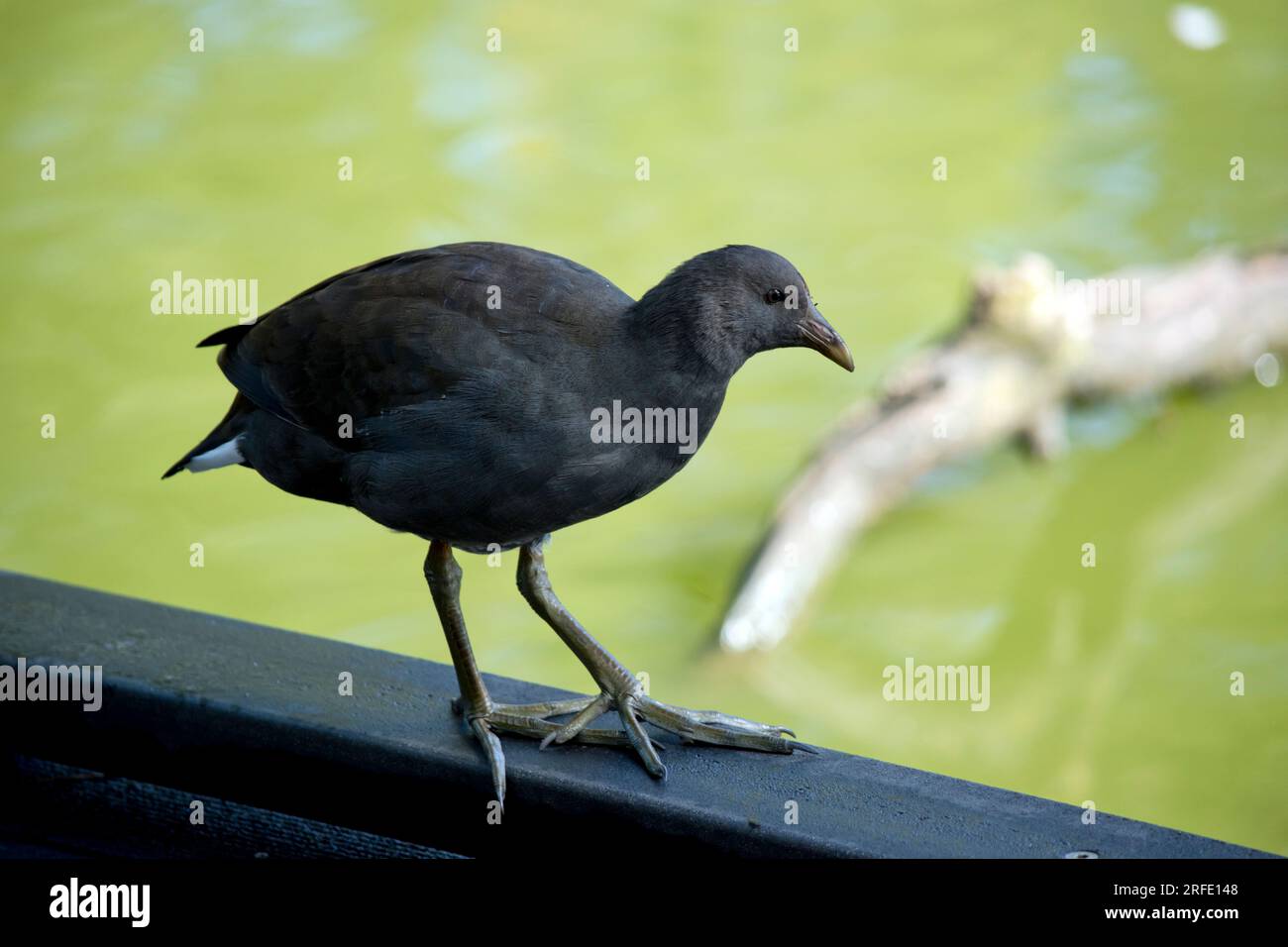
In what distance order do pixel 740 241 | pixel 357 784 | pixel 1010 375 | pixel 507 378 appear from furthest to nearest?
pixel 740 241, pixel 1010 375, pixel 357 784, pixel 507 378

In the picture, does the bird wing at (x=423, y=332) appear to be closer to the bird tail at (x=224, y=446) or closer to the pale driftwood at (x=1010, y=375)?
the bird tail at (x=224, y=446)

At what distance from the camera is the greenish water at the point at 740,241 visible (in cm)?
479

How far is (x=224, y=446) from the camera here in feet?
7.34

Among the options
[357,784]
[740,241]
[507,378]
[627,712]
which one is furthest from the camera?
[740,241]

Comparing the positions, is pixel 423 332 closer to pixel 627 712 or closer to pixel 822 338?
pixel 822 338

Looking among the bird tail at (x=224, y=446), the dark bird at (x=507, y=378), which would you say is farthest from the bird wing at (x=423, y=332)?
the bird tail at (x=224, y=446)

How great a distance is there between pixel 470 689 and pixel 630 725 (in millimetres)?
250

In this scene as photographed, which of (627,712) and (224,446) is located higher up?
(224,446)

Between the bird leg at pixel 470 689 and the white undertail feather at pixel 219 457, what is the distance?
0.35 m

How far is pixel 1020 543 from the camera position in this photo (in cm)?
534

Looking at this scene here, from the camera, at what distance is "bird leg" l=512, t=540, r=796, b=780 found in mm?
2137

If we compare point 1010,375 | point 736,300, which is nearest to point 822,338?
point 736,300

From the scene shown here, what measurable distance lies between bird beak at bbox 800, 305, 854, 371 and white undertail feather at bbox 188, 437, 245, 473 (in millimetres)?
912
